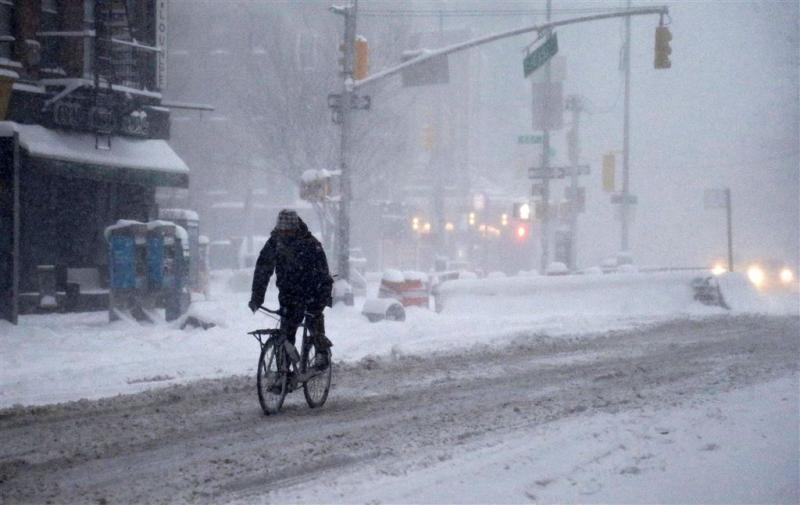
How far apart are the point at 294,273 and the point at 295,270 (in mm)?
32

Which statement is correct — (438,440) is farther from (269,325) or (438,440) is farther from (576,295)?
(576,295)

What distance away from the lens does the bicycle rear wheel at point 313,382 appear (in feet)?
29.7

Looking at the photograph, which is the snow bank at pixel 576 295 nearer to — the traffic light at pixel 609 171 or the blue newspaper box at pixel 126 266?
the blue newspaper box at pixel 126 266

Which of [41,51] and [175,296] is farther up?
[41,51]

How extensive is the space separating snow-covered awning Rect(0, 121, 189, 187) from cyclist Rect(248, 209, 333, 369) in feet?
36.5

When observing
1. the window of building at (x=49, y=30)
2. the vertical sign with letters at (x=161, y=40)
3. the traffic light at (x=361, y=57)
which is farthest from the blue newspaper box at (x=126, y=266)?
the vertical sign with letters at (x=161, y=40)

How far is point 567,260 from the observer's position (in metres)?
37.2

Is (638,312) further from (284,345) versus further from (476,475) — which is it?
(476,475)

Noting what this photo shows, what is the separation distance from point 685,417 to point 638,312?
14.4m

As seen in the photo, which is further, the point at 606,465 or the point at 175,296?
the point at 175,296

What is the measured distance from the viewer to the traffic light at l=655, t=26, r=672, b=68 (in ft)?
65.3

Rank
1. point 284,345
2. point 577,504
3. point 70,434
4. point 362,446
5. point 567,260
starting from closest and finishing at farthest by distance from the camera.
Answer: point 577,504 → point 362,446 → point 70,434 → point 284,345 → point 567,260

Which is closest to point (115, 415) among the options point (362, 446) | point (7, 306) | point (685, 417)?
point (362, 446)

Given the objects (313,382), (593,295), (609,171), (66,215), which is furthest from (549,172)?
(313,382)
